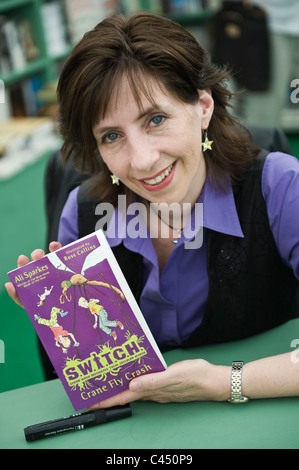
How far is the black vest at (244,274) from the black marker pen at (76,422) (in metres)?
0.25

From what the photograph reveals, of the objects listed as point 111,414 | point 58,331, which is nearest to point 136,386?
point 111,414

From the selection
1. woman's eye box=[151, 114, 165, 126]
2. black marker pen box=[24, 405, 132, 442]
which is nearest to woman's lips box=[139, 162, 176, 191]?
woman's eye box=[151, 114, 165, 126]

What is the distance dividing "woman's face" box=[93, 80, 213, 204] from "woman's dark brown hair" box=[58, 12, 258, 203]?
0.02 m

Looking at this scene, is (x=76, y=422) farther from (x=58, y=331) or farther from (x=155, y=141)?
(x=155, y=141)

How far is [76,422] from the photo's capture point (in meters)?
1.04

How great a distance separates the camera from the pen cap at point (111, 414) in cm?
105

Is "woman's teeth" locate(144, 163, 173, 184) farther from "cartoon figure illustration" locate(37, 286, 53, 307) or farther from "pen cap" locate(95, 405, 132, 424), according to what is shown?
"pen cap" locate(95, 405, 132, 424)

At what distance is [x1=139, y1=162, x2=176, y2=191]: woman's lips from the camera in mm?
1242

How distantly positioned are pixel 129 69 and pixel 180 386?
2.09 feet

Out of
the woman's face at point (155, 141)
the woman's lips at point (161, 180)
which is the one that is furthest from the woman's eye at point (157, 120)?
the woman's lips at point (161, 180)

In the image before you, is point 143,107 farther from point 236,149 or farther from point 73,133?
point 236,149

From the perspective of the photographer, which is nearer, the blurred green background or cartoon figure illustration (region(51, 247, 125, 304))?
cartoon figure illustration (region(51, 247, 125, 304))

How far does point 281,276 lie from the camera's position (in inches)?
52.9

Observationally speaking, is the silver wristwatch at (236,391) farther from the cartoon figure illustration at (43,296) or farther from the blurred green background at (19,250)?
the blurred green background at (19,250)
